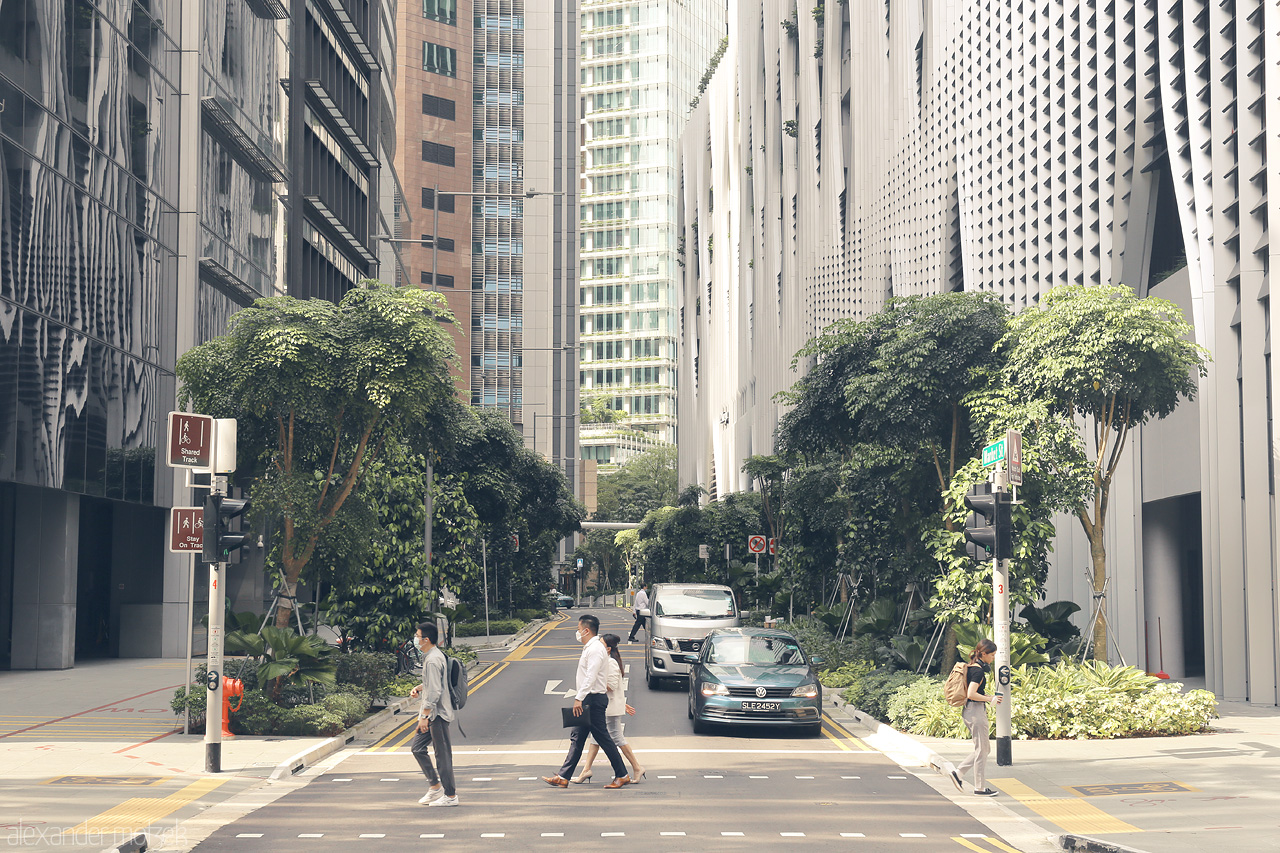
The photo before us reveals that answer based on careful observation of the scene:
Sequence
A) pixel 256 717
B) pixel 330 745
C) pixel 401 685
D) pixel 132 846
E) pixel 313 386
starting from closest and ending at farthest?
pixel 132 846, pixel 330 745, pixel 256 717, pixel 313 386, pixel 401 685

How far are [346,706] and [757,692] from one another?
5.64 metres

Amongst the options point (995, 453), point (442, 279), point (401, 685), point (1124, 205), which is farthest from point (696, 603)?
point (442, 279)

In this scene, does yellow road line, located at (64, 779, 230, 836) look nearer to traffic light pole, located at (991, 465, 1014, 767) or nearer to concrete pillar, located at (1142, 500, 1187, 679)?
traffic light pole, located at (991, 465, 1014, 767)

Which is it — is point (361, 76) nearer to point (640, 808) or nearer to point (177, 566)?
point (177, 566)

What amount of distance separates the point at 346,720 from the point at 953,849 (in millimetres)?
9807

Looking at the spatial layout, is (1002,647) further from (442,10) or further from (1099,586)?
(442,10)

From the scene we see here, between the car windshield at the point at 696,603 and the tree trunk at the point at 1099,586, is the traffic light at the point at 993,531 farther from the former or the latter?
the car windshield at the point at 696,603

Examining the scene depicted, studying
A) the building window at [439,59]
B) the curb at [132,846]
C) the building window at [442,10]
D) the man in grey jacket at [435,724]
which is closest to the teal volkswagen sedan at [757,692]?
the man in grey jacket at [435,724]

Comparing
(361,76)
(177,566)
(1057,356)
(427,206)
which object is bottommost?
(177,566)

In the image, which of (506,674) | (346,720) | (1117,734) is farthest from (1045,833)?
(506,674)

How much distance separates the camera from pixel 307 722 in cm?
1608

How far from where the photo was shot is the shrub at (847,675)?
74.4ft

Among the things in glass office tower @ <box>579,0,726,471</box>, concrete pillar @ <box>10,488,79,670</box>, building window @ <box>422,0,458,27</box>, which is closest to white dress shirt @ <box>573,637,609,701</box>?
concrete pillar @ <box>10,488,79,670</box>

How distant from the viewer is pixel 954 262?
110 feet
